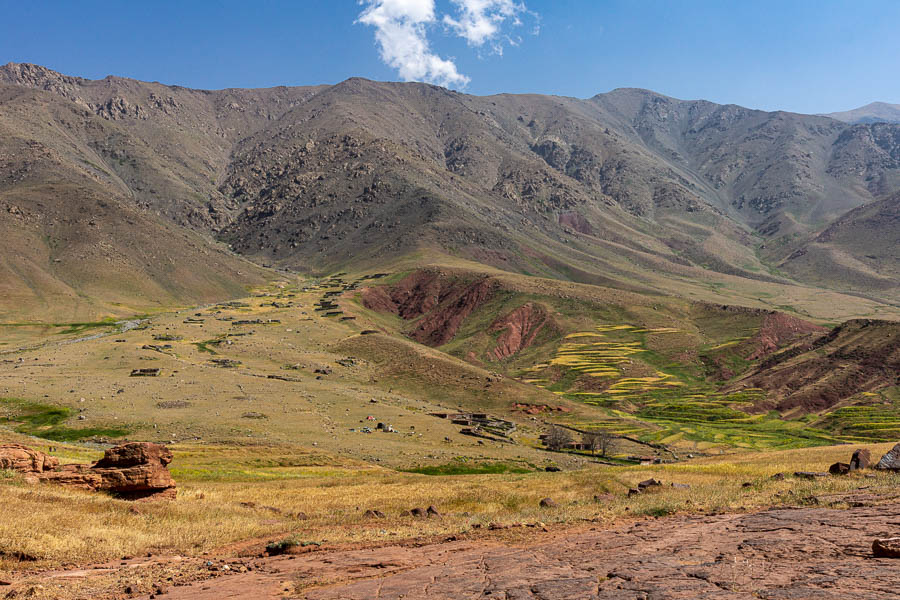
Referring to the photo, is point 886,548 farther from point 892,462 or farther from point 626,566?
point 892,462

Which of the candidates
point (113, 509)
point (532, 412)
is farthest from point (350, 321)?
point (113, 509)

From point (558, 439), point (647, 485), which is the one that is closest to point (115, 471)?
point (647, 485)

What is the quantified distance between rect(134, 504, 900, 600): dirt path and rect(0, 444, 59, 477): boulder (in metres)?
17.9

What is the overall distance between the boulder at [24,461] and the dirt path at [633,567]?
58.9 feet

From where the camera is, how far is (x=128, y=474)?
92.9 feet

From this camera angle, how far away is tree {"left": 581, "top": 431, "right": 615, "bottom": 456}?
85500 millimetres

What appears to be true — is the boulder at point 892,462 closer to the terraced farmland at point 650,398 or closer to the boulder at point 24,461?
the boulder at point 24,461

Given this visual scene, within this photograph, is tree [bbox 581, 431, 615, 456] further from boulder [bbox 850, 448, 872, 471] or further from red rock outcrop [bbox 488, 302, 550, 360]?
red rock outcrop [bbox 488, 302, 550, 360]

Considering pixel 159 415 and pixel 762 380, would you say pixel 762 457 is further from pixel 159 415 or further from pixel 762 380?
pixel 762 380

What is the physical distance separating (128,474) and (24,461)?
5.26m

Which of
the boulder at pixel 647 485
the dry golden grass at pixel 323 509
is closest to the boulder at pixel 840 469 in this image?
the dry golden grass at pixel 323 509

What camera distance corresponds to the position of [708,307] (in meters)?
190

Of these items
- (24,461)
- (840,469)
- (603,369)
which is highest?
(840,469)

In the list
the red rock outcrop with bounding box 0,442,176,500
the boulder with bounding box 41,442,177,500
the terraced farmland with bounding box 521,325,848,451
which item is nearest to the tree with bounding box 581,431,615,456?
the terraced farmland with bounding box 521,325,848,451
